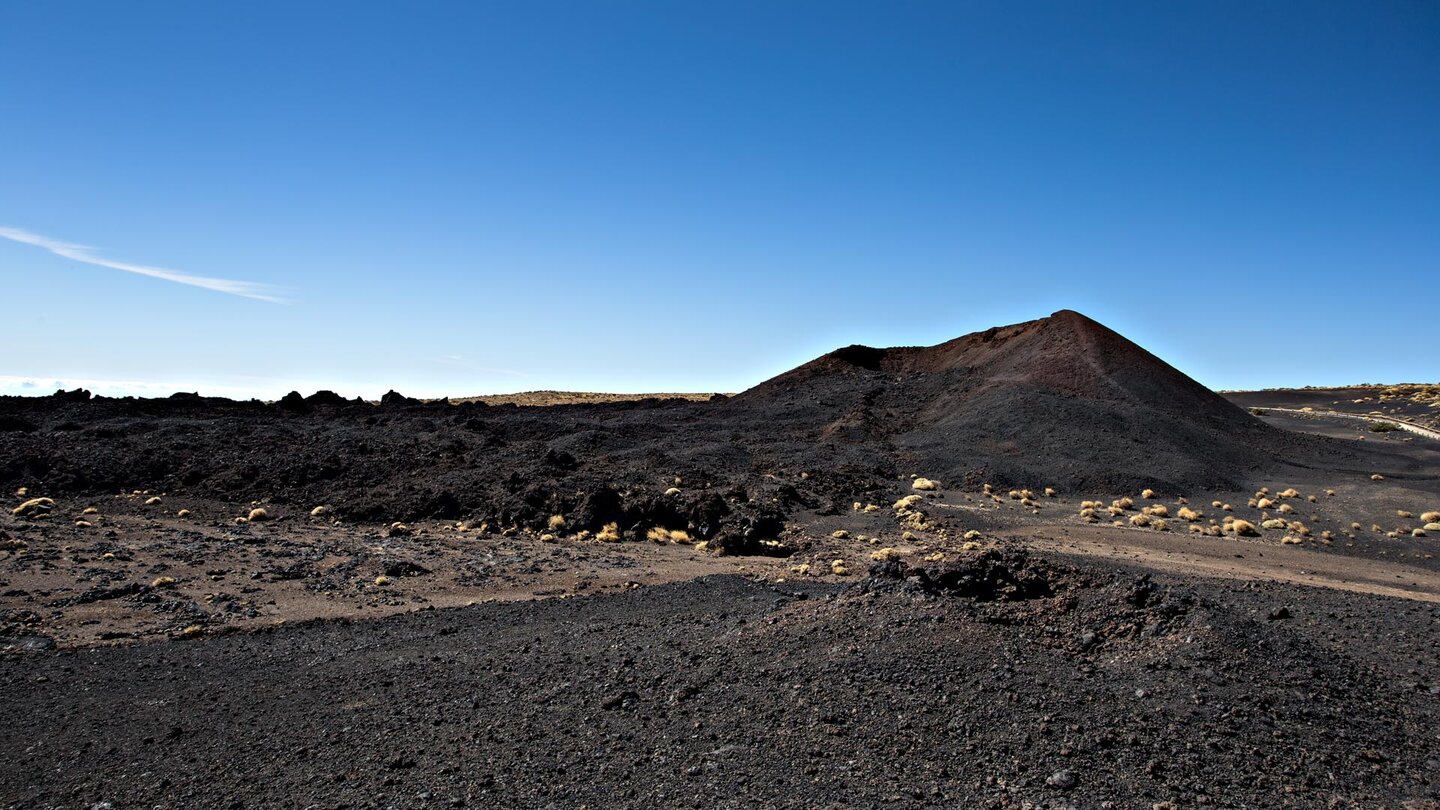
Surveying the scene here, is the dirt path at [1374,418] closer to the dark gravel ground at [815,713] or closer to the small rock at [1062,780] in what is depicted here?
the dark gravel ground at [815,713]

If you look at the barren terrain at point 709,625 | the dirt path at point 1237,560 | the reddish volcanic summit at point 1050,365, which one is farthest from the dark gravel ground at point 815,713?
the reddish volcanic summit at point 1050,365

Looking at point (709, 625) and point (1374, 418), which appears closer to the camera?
point (709, 625)

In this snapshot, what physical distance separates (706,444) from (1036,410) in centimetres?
1238

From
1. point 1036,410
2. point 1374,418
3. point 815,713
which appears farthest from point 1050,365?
point 815,713

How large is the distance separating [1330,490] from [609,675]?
87.8ft

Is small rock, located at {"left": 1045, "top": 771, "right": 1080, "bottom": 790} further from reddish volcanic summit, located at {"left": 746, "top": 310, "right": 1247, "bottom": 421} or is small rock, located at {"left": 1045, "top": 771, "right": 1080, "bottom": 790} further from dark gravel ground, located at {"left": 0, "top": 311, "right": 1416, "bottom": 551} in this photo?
reddish volcanic summit, located at {"left": 746, "top": 310, "right": 1247, "bottom": 421}

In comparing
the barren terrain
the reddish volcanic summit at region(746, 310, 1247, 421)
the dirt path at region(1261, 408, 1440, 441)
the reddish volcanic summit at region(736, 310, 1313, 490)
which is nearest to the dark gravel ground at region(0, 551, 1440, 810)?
the barren terrain

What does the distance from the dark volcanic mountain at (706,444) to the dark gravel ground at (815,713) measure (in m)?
11.7

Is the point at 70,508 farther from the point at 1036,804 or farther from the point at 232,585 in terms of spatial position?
the point at 1036,804

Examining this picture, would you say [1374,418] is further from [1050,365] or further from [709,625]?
[709,625]

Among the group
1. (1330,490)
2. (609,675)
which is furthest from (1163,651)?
(1330,490)

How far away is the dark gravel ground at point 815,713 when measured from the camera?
256 inches

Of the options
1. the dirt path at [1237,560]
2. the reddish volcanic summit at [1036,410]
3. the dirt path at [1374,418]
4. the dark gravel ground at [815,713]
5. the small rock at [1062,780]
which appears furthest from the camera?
the dirt path at [1374,418]

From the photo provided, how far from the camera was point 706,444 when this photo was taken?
31328mm
